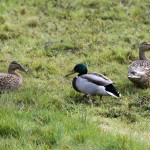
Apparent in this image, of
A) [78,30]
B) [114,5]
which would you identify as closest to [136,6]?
[114,5]

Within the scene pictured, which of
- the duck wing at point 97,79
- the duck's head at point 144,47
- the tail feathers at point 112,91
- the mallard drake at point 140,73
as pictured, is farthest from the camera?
the duck's head at point 144,47

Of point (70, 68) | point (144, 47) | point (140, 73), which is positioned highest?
point (144, 47)

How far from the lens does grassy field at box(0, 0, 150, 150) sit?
575cm

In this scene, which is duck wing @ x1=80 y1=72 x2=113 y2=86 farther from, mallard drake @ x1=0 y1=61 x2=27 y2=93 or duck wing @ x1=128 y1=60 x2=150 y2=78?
mallard drake @ x1=0 y1=61 x2=27 y2=93

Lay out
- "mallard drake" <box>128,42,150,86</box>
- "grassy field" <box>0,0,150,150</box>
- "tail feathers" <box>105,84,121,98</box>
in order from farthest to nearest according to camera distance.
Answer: "mallard drake" <box>128,42,150,86</box> < "tail feathers" <box>105,84,121,98</box> < "grassy field" <box>0,0,150,150</box>

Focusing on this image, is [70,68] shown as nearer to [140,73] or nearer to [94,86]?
[140,73]

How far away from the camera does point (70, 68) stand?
9875 millimetres

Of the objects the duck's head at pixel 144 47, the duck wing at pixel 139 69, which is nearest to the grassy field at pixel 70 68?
the duck wing at pixel 139 69

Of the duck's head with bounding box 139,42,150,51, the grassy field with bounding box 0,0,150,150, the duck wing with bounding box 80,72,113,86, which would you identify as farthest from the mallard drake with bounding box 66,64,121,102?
the duck's head with bounding box 139,42,150,51

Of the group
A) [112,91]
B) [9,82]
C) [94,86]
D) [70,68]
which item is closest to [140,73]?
[112,91]

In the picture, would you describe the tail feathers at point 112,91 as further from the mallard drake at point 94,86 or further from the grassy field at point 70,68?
the grassy field at point 70,68

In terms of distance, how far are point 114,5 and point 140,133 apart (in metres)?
8.61

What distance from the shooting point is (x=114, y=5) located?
1448 centimetres

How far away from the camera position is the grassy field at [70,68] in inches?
227
